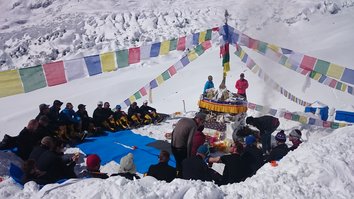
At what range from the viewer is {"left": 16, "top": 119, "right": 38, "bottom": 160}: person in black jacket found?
7133mm

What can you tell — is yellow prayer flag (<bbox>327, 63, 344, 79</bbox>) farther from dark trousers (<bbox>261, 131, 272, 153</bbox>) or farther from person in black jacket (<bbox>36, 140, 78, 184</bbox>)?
person in black jacket (<bbox>36, 140, 78, 184</bbox>)

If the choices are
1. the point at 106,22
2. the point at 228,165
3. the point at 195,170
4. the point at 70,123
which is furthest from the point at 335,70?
the point at 106,22

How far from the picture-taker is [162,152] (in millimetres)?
4973

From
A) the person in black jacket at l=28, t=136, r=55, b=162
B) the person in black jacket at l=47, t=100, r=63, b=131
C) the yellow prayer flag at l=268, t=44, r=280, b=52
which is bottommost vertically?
the person in black jacket at l=47, t=100, r=63, b=131

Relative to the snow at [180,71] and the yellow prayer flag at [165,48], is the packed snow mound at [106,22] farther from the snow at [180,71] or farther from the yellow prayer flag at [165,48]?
the yellow prayer flag at [165,48]

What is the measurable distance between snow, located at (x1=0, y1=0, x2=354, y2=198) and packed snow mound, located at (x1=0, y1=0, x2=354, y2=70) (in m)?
0.09

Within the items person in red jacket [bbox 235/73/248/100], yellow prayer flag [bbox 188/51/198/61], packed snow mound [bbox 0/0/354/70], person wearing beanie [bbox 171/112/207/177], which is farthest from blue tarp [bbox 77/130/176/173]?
packed snow mound [bbox 0/0/354/70]

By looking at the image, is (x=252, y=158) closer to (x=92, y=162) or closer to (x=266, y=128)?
(x=92, y=162)

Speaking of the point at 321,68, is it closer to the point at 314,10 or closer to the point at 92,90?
the point at 92,90

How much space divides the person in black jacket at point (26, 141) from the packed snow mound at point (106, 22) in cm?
2134

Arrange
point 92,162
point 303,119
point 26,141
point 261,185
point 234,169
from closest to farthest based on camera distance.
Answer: point 261,185
point 92,162
point 234,169
point 26,141
point 303,119

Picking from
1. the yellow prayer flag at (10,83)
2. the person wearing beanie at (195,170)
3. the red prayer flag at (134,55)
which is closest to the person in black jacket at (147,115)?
the red prayer flag at (134,55)

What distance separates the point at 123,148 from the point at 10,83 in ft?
10.2

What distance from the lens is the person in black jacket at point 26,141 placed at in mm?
7133
